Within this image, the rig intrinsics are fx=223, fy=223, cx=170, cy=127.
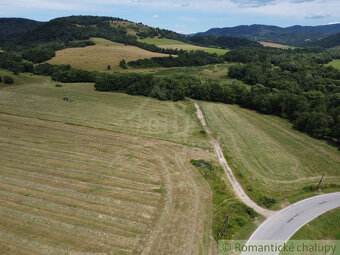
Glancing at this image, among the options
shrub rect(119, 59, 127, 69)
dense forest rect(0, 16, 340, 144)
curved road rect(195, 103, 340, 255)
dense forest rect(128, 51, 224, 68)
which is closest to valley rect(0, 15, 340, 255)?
curved road rect(195, 103, 340, 255)

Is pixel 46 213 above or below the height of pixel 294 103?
below

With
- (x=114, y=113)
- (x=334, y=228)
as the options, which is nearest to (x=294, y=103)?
(x=334, y=228)

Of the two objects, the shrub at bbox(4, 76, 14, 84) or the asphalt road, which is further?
the shrub at bbox(4, 76, 14, 84)

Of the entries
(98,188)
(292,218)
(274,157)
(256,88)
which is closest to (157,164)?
(98,188)

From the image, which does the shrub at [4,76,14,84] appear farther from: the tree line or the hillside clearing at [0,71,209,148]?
the tree line

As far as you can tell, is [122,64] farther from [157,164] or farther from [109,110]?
[157,164]

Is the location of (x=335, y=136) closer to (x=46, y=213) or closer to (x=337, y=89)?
(x=337, y=89)
